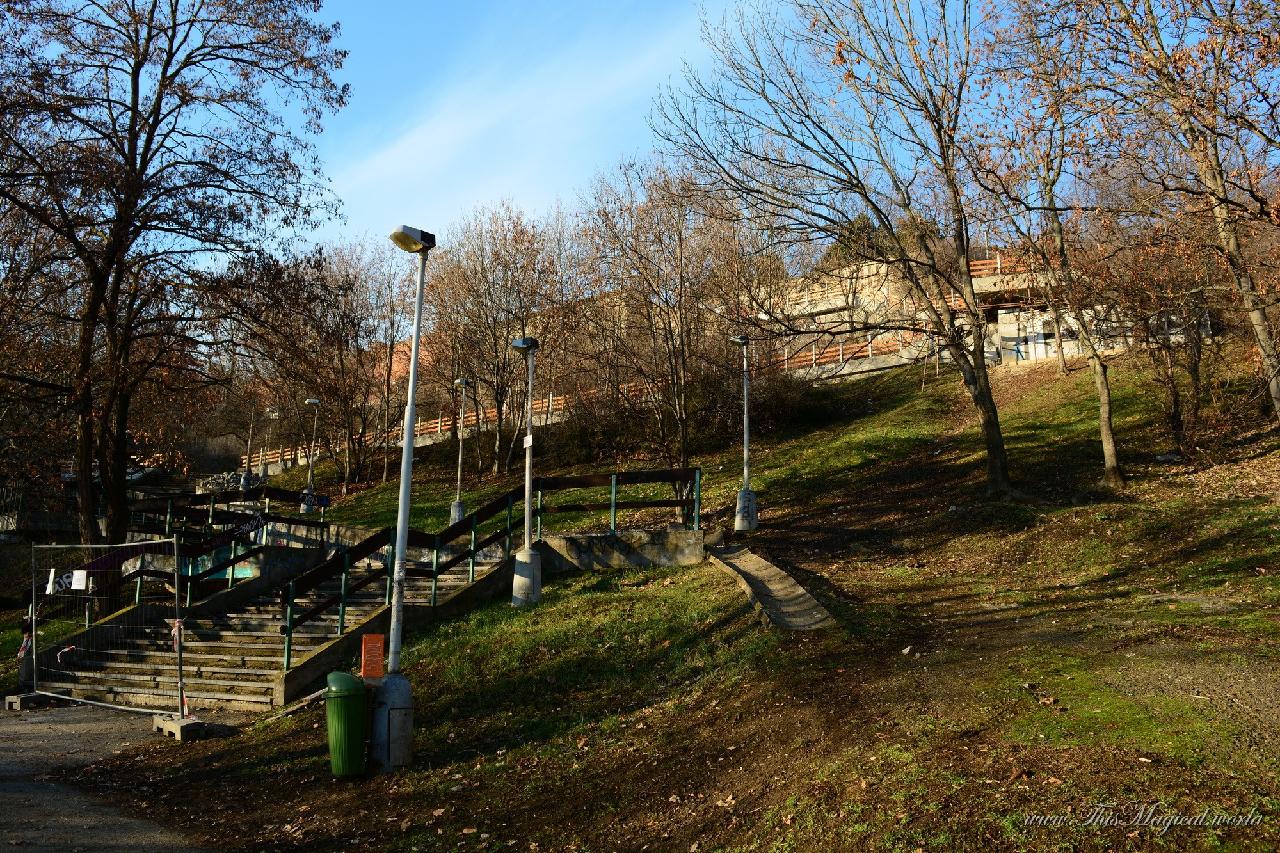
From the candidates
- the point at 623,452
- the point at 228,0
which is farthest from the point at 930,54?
the point at 623,452

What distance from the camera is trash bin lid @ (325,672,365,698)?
29.3ft

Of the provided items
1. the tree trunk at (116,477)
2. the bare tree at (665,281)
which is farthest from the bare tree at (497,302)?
the tree trunk at (116,477)

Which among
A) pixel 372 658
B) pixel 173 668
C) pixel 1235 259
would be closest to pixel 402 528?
pixel 372 658

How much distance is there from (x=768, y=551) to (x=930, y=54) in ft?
33.2

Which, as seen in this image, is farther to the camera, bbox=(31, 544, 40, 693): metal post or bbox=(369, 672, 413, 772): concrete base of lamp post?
bbox=(31, 544, 40, 693): metal post

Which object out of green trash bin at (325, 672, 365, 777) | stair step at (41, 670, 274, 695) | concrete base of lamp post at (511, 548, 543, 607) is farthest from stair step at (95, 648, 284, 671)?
green trash bin at (325, 672, 365, 777)

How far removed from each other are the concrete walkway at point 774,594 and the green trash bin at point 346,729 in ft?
15.6

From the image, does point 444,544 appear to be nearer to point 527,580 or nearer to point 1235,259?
point 527,580

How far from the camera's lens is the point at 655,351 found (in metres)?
23.6

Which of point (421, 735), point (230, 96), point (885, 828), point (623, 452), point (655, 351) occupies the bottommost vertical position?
point (421, 735)

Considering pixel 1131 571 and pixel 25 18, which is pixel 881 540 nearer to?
pixel 1131 571

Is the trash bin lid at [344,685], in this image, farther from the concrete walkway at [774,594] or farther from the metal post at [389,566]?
the metal post at [389,566]

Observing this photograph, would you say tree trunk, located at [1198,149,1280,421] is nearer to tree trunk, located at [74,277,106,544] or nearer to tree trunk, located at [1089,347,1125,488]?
tree trunk, located at [1089,347,1125,488]

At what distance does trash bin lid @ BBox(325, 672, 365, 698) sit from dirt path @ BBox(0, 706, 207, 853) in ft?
5.79
